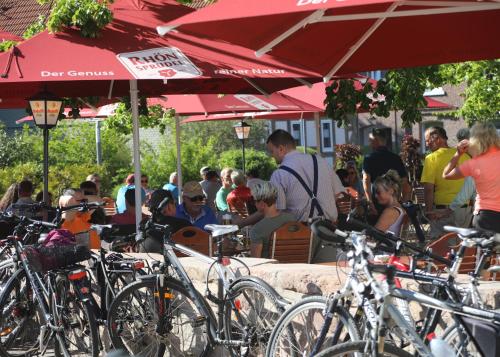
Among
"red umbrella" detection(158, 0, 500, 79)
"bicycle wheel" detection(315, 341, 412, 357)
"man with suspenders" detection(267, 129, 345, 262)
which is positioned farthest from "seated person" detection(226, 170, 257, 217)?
"bicycle wheel" detection(315, 341, 412, 357)

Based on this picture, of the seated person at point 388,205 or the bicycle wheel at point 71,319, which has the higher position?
the seated person at point 388,205

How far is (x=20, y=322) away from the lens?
730 centimetres

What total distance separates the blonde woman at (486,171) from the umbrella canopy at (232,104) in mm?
6518

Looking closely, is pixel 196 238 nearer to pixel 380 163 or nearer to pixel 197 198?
pixel 197 198

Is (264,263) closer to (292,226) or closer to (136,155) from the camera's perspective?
(292,226)

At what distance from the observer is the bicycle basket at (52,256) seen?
6.86 meters

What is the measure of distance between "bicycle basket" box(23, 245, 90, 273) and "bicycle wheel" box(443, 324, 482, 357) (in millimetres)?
3284

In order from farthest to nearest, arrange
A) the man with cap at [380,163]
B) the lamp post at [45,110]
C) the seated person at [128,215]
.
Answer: the man with cap at [380,163] → the lamp post at [45,110] → the seated person at [128,215]

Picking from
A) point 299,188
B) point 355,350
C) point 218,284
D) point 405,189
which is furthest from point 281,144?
point 355,350

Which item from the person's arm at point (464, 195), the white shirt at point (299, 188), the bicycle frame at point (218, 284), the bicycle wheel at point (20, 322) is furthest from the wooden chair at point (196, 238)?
the person's arm at point (464, 195)

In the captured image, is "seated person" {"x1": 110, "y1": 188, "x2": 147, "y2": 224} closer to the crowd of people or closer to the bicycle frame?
the crowd of people

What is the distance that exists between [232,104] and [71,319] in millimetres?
8448

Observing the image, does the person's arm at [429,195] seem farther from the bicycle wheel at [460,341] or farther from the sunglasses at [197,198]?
the bicycle wheel at [460,341]

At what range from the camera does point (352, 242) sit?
4367 mm
